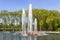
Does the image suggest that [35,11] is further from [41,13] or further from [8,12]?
[8,12]

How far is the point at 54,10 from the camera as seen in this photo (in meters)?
51.5

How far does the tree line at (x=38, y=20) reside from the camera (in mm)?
48347

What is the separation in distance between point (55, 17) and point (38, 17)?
4.68 meters

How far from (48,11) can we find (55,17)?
3383 millimetres

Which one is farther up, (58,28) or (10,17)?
(10,17)

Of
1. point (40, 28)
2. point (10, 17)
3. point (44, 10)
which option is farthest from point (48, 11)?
point (10, 17)

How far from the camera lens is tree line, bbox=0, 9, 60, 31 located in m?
48.3

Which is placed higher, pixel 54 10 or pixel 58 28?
pixel 54 10

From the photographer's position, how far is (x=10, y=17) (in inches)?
2073

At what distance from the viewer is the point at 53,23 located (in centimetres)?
4862

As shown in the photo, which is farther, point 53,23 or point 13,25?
point 13,25

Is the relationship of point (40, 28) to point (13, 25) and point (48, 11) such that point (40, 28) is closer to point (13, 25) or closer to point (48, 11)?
point (48, 11)

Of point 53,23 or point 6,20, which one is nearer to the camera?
point 53,23

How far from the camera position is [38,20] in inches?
1982
